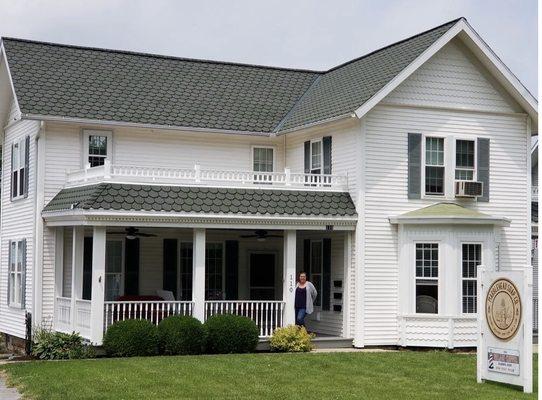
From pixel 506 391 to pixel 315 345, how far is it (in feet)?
28.1

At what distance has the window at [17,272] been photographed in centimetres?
2762

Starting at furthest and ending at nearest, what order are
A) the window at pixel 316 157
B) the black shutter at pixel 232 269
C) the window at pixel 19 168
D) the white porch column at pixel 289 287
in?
the black shutter at pixel 232 269 < the window at pixel 19 168 < the window at pixel 316 157 < the white porch column at pixel 289 287

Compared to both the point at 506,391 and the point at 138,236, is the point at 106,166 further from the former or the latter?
the point at 506,391

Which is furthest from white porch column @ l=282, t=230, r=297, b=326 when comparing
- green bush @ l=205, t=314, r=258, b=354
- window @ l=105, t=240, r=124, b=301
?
window @ l=105, t=240, r=124, b=301

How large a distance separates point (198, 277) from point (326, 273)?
464 centimetres

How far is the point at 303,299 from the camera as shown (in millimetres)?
25219

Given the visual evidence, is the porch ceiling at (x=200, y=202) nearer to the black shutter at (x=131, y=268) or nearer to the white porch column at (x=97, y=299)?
the white porch column at (x=97, y=299)

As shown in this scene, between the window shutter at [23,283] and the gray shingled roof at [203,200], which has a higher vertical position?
the gray shingled roof at [203,200]

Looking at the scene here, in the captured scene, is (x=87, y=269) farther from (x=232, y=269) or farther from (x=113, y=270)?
(x=232, y=269)

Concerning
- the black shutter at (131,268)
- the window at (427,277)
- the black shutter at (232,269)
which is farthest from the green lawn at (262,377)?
the black shutter at (232,269)

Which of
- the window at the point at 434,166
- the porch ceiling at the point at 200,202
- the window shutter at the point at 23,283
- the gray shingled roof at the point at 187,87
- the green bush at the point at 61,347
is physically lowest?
the green bush at the point at 61,347

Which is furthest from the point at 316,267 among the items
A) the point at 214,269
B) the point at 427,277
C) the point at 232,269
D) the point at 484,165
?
the point at 484,165

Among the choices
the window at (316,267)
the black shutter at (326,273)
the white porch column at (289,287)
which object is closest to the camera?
the white porch column at (289,287)

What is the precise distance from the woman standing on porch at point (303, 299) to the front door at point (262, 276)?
15.0 ft
